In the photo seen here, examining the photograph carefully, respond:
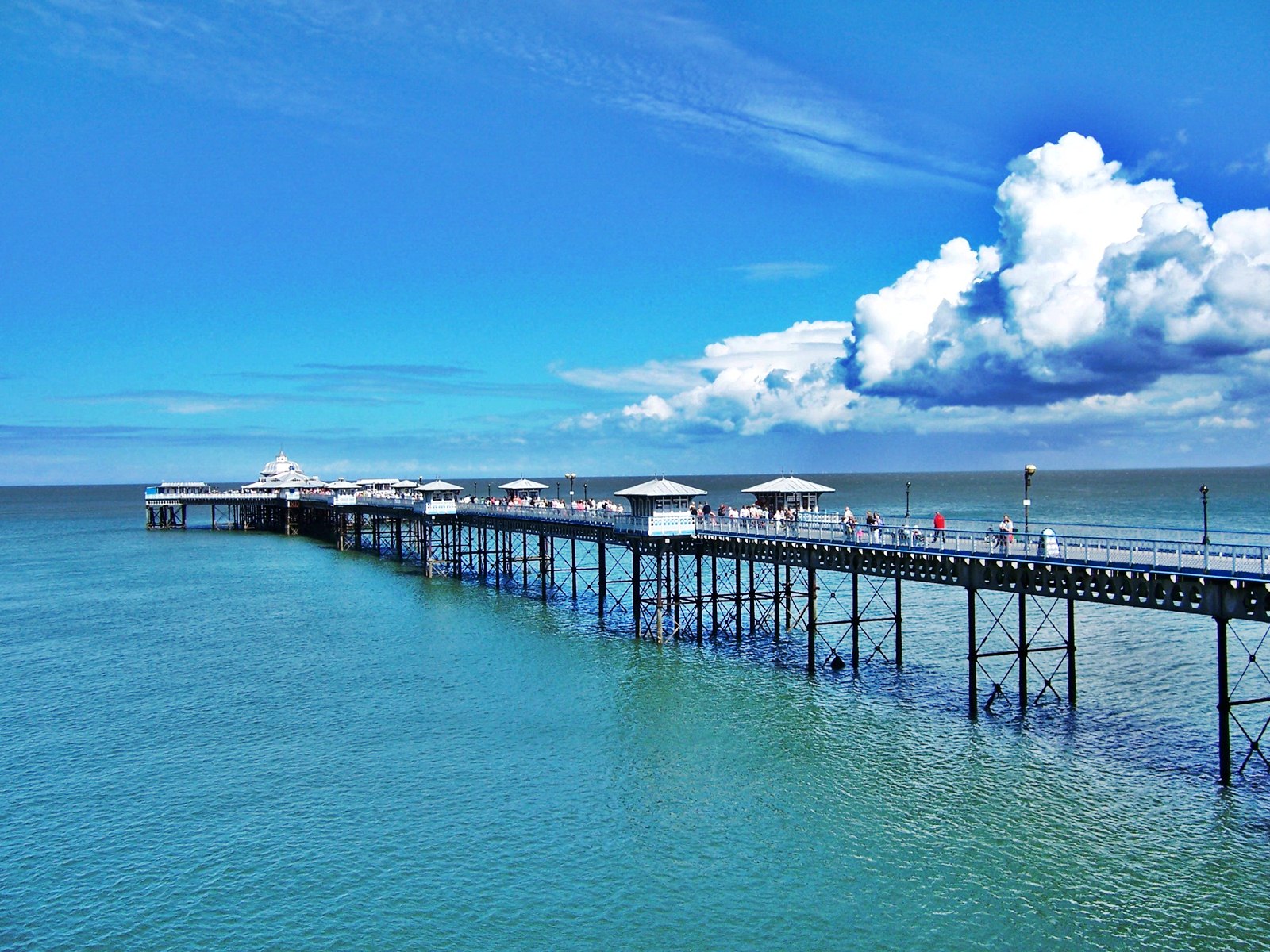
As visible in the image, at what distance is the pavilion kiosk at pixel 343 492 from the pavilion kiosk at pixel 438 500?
20.4 metres

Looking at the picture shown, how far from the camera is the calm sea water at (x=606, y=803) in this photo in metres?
19.6

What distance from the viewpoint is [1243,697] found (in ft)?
114

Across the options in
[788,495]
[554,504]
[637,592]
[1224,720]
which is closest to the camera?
[1224,720]

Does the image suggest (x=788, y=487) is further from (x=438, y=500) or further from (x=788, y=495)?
(x=438, y=500)

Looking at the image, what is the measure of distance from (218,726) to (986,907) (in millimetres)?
25553

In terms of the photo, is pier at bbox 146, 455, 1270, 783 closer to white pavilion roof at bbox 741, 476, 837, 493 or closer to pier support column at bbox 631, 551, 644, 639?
pier support column at bbox 631, 551, 644, 639

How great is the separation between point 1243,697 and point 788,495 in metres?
23.0

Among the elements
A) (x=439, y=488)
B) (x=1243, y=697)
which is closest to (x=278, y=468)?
(x=439, y=488)

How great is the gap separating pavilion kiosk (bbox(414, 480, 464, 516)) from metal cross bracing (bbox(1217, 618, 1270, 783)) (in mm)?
51577

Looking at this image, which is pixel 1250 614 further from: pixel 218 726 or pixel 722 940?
pixel 218 726

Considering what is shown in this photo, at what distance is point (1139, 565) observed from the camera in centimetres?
2780

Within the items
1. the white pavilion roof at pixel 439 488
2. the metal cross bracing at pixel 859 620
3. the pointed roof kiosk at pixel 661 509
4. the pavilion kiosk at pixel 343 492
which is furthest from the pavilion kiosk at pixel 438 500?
the metal cross bracing at pixel 859 620

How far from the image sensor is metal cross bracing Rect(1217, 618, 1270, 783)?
84.2ft

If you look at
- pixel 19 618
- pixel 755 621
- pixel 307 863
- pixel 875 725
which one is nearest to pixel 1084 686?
pixel 875 725
